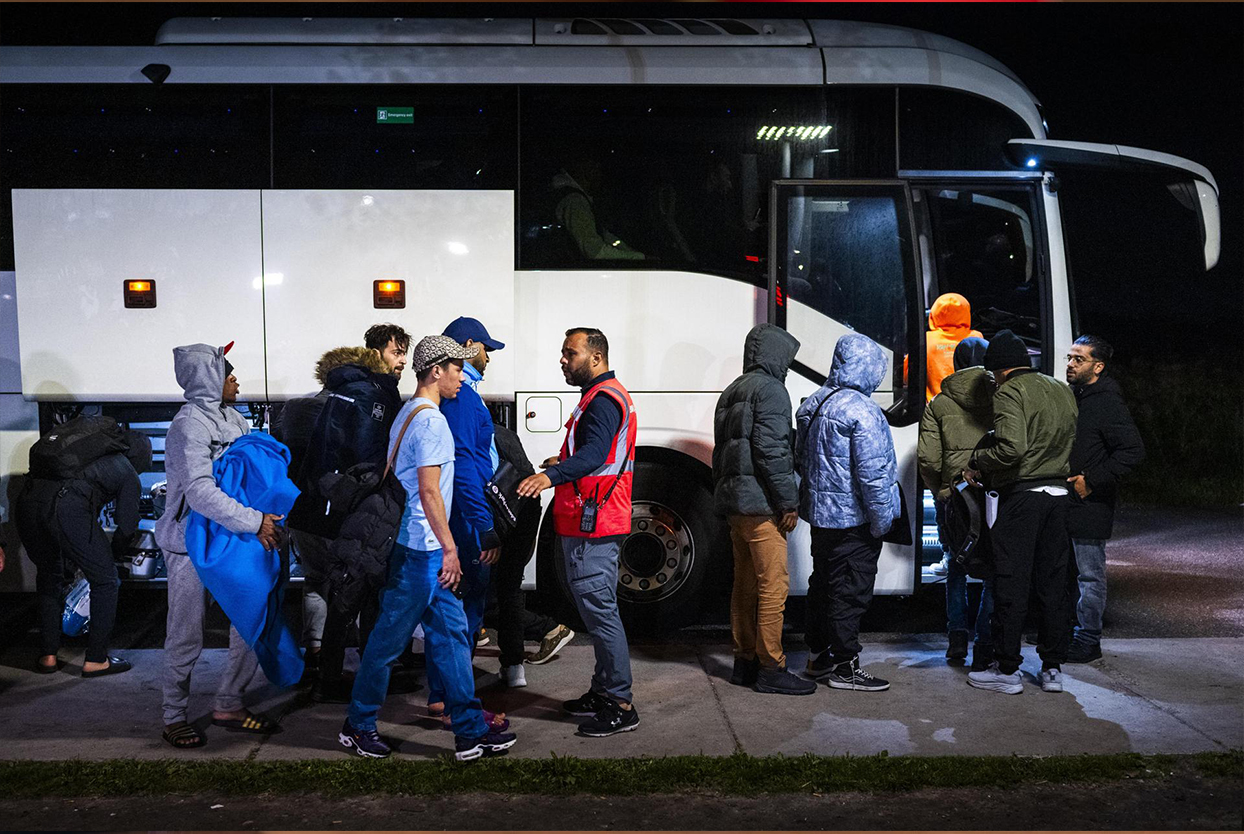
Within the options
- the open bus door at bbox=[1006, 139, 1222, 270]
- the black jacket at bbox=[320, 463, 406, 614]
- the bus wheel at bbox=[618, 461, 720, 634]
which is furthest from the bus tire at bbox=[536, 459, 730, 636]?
the open bus door at bbox=[1006, 139, 1222, 270]

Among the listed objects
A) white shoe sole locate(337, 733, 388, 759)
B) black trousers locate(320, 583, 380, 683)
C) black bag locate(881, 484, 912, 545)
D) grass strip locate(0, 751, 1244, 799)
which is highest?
black bag locate(881, 484, 912, 545)

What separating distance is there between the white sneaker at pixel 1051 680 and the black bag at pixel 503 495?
292cm

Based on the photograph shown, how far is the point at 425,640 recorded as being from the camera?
5.03m

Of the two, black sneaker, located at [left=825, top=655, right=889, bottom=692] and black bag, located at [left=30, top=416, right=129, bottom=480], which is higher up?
black bag, located at [left=30, top=416, right=129, bottom=480]

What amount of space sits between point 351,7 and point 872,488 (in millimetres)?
4555

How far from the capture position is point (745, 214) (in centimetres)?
717

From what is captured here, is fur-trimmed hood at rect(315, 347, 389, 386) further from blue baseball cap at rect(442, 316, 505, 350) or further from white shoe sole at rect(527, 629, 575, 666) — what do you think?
white shoe sole at rect(527, 629, 575, 666)

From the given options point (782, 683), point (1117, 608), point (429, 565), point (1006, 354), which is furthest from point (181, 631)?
point (1117, 608)

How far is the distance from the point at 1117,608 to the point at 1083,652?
191 cm

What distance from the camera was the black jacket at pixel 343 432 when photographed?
17.4 feet

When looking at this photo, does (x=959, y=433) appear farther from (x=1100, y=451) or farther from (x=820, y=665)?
(x=820, y=665)

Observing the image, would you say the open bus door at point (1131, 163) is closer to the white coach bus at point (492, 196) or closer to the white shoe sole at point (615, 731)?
the white coach bus at point (492, 196)

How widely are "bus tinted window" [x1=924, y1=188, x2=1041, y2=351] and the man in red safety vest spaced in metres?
2.87

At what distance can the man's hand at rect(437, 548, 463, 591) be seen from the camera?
4.86 m
